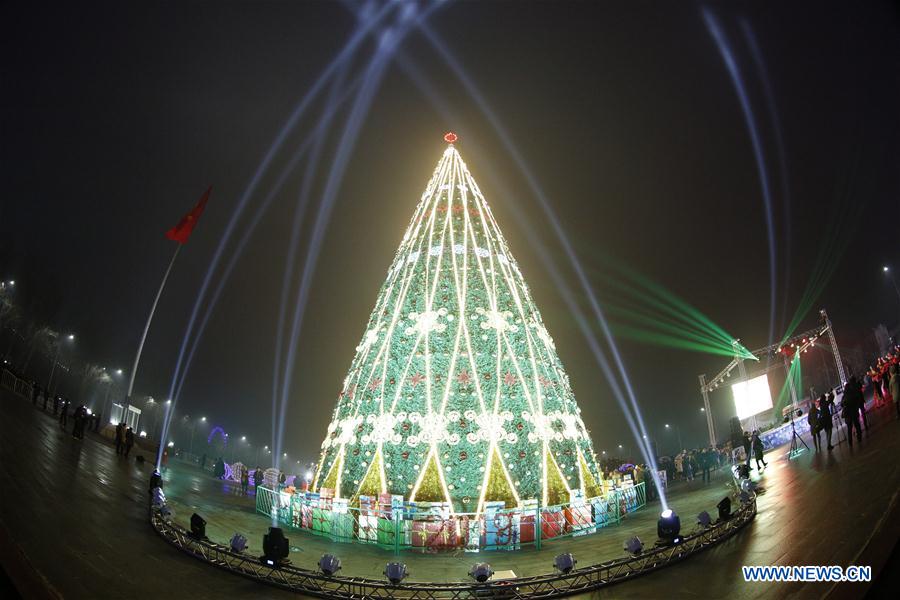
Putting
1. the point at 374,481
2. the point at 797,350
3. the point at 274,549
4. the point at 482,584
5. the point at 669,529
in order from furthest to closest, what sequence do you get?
the point at 797,350 → the point at 374,481 → the point at 669,529 → the point at 274,549 → the point at 482,584

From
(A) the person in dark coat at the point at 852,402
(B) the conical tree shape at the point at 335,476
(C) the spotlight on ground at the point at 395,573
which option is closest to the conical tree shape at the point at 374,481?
(B) the conical tree shape at the point at 335,476

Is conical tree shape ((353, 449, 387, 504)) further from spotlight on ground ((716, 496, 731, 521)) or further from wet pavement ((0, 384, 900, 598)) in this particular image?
spotlight on ground ((716, 496, 731, 521))

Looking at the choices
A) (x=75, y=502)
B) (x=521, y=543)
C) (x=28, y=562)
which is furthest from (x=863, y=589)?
(x=75, y=502)

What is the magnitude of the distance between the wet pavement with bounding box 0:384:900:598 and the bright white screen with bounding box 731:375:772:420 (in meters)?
19.1

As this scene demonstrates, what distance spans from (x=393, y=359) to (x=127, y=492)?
831cm

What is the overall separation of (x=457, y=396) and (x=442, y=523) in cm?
330

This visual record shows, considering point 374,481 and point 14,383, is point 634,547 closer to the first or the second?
point 374,481

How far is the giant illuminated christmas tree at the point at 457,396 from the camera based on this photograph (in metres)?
12.8

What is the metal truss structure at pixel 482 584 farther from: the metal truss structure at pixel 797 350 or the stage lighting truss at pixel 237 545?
the metal truss structure at pixel 797 350

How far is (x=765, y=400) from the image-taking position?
3288cm

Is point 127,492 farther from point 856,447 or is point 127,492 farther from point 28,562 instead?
point 856,447

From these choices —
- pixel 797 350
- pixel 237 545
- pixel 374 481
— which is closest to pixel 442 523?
pixel 374 481

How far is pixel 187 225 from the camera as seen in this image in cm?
2402

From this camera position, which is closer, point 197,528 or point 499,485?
point 197,528
